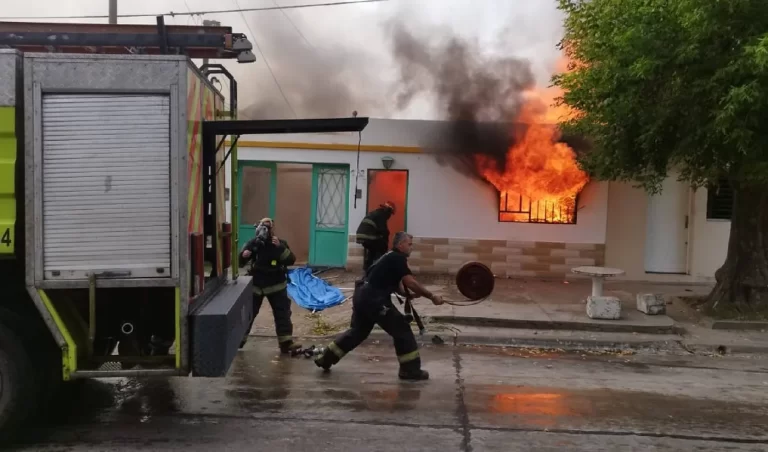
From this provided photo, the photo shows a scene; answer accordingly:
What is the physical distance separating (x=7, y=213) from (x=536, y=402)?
4264mm

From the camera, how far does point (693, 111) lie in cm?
772

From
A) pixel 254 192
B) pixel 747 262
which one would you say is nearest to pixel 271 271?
pixel 254 192

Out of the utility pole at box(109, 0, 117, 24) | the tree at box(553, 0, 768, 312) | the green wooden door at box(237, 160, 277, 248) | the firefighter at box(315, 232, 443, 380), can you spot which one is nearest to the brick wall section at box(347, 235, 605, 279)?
the green wooden door at box(237, 160, 277, 248)

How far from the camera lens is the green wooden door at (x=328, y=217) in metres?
12.7

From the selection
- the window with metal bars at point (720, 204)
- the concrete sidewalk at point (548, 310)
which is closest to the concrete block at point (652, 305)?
the concrete sidewalk at point (548, 310)

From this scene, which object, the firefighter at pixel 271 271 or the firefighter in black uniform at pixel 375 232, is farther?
the firefighter in black uniform at pixel 375 232

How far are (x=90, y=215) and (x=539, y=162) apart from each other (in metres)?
8.71

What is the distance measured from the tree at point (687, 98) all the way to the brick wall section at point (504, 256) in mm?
2736

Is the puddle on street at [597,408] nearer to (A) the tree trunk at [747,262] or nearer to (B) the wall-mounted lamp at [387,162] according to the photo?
(A) the tree trunk at [747,262]

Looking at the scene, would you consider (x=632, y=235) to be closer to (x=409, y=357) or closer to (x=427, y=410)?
(x=409, y=357)

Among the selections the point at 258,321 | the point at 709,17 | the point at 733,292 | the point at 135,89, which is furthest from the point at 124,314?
the point at 733,292

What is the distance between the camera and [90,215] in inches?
162

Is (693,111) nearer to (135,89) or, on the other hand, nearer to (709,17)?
(709,17)

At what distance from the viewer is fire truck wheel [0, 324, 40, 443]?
163 inches
